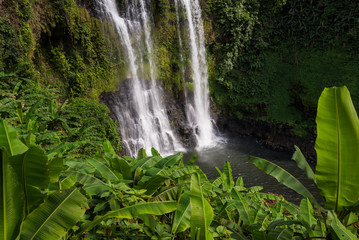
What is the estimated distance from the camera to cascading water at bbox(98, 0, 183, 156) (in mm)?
11992

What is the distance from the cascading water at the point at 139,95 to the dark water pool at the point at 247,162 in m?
2.12

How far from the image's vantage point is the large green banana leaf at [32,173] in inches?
63.4

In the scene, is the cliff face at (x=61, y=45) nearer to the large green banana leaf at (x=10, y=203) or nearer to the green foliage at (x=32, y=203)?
the green foliage at (x=32, y=203)

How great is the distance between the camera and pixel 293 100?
16672 millimetres

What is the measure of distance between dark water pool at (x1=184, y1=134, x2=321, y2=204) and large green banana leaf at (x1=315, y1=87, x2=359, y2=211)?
8.31m

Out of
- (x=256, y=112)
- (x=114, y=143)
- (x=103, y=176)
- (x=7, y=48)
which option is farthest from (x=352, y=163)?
(x=256, y=112)

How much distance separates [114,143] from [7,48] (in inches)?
175

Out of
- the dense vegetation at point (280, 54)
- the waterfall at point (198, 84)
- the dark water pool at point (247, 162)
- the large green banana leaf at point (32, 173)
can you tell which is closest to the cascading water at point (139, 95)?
the dark water pool at point (247, 162)

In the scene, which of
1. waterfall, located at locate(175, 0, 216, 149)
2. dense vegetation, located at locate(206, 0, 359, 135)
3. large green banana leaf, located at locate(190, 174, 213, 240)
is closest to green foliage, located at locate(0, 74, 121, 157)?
large green banana leaf, located at locate(190, 174, 213, 240)

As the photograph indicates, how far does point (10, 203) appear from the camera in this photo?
4.62 ft

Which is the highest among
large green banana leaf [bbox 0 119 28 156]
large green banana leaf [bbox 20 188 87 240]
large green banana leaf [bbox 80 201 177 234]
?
large green banana leaf [bbox 0 119 28 156]

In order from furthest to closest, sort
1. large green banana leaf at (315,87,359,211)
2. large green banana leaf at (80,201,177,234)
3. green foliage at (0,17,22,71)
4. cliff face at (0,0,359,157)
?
cliff face at (0,0,359,157) < green foliage at (0,17,22,71) < large green banana leaf at (315,87,359,211) < large green banana leaf at (80,201,177,234)

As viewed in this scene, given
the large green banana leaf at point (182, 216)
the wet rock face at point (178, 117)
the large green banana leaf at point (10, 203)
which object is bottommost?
the wet rock face at point (178, 117)

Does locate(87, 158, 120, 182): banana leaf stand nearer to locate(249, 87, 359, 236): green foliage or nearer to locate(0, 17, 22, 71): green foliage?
Answer: locate(249, 87, 359, 236): green foliage
